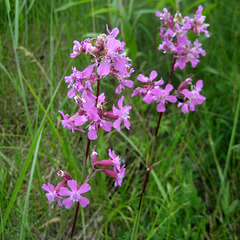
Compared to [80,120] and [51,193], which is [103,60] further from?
[51,193]

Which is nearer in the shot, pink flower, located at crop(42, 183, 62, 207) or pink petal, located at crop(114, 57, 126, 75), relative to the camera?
pink petal, located at crop(114, 57, 126, 75)

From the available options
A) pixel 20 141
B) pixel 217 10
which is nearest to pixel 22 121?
pixel 20 141

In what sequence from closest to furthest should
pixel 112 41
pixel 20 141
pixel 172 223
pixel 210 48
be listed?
pixel 112 41, pixel 172 223, pixel 20 141, pixel 210 48

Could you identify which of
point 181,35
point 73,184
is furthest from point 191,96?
point 73,184

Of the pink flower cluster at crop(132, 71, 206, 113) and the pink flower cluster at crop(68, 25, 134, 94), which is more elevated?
the pink flower cluster at crop(68, 25, 134, 94)

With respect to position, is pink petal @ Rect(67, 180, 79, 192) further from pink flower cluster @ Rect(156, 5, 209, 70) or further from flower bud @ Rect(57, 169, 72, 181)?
pink flower cluster @ Rect(156, 5, 209, 70)

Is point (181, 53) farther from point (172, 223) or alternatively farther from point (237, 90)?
point (237, 90)

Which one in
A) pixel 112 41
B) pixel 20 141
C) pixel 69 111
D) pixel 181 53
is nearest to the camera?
pixel 112 41

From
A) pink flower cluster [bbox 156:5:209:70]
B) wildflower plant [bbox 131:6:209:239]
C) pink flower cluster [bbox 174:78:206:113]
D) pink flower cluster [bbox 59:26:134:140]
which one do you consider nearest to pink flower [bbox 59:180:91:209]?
pink flower cluster [bbox 59:26:134:140]

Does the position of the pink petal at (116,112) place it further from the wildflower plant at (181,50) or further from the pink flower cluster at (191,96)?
the pink flower cluster at (191,96)
